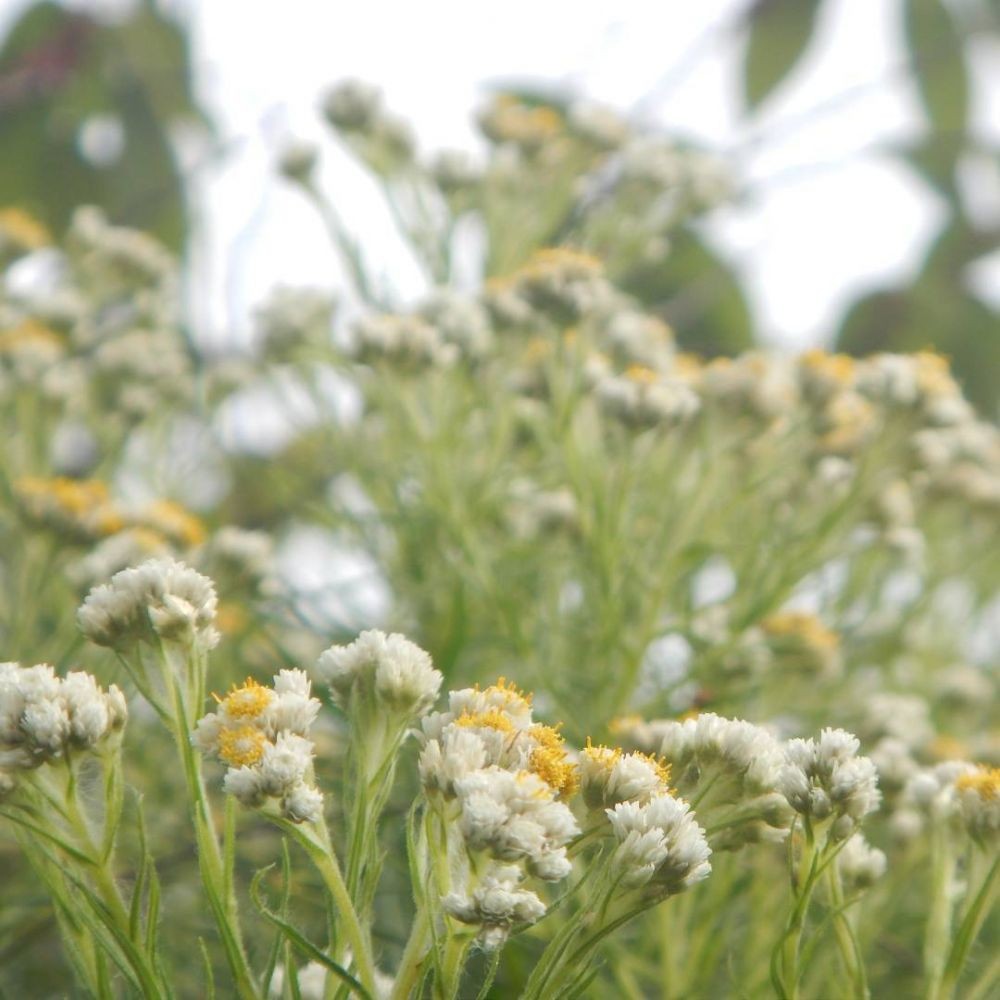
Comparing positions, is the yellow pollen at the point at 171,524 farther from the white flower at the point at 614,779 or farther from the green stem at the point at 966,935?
the green stem at the point at 966,935

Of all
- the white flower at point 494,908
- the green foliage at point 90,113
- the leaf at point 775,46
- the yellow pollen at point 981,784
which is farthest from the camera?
the leaf at point 775,46

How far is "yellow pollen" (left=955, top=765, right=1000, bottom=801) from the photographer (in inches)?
35.7

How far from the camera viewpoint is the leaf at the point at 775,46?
2.17 m

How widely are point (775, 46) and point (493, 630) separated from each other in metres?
1.17

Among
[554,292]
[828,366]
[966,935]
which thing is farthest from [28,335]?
[966,935]

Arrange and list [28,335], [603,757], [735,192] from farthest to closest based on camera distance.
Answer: [735,192] < [28,335] < [603,757]

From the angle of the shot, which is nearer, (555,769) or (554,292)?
(555,769)

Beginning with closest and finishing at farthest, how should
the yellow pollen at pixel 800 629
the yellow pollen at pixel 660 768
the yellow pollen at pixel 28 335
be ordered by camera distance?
the yellow pollen at pixel 660 768 → the yellow pollen at pixel 800 629 → the yellow pollen at pixel 28 335

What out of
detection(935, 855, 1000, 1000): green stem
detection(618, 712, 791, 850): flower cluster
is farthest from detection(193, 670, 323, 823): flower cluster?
detection(935, 855, 1000, 1000): green stem

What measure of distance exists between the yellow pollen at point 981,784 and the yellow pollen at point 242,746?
45 centimetres

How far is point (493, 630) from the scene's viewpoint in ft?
4.65

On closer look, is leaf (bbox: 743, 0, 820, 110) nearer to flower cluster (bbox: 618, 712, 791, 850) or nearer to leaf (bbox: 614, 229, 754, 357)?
leaf (bbox: 614, 229, 754, 357)

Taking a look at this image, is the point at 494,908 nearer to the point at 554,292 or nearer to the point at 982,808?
the point at 982,808

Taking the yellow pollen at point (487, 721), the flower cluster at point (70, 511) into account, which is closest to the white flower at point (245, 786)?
the yellow pollen at point (487, 721)
